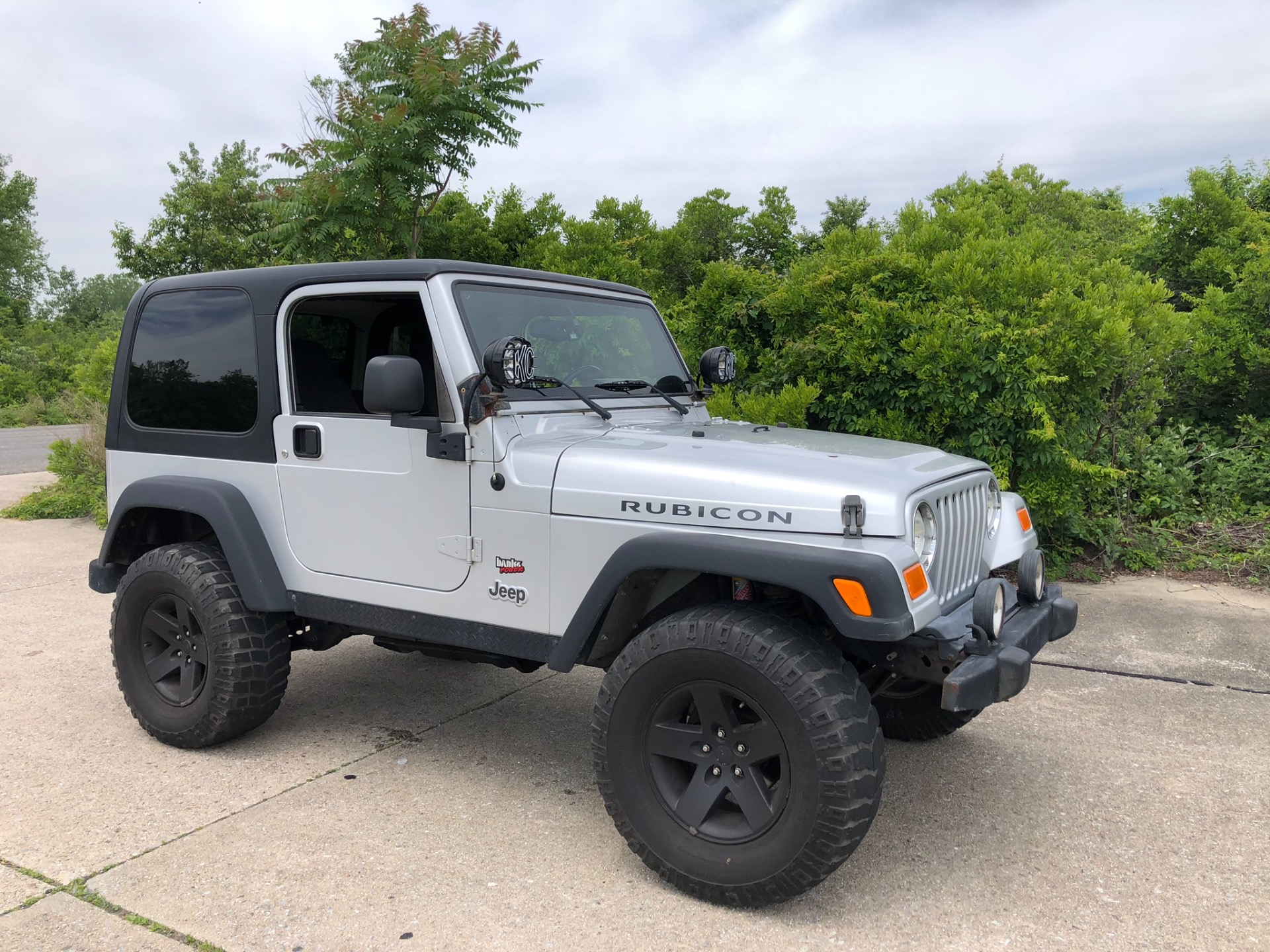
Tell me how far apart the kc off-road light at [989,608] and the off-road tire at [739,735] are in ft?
1.42

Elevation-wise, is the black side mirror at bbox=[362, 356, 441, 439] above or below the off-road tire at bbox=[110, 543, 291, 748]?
above

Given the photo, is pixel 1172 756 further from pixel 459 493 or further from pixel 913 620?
pixel 459 493

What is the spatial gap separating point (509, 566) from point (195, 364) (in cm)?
184

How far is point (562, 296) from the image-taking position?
12.9ft

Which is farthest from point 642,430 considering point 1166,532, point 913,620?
point 1166,532

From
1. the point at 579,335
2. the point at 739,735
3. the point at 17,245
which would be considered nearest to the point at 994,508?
the point at 739,735

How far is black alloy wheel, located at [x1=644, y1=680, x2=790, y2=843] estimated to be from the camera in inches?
107

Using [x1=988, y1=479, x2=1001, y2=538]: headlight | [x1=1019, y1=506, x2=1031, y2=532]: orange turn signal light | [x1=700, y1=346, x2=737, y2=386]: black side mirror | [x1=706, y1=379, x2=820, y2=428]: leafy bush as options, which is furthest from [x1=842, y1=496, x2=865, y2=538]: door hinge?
[x1=706, y1=379, x2=820, y2=428]: leafy bush

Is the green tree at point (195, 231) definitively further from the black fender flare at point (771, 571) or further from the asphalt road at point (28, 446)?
the black fender flare at point (771, 571)

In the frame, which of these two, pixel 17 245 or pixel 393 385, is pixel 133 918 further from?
pixel 17 245

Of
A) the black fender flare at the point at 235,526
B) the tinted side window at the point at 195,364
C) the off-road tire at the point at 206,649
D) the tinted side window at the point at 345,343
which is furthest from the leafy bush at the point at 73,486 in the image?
the tinted side window at the point at 345,343

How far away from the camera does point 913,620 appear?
2.58 metres

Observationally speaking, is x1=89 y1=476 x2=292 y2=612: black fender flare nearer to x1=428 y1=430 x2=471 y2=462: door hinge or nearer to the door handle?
the door handle

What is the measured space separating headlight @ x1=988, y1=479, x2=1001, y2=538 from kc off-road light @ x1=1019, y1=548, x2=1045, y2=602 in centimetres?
20
